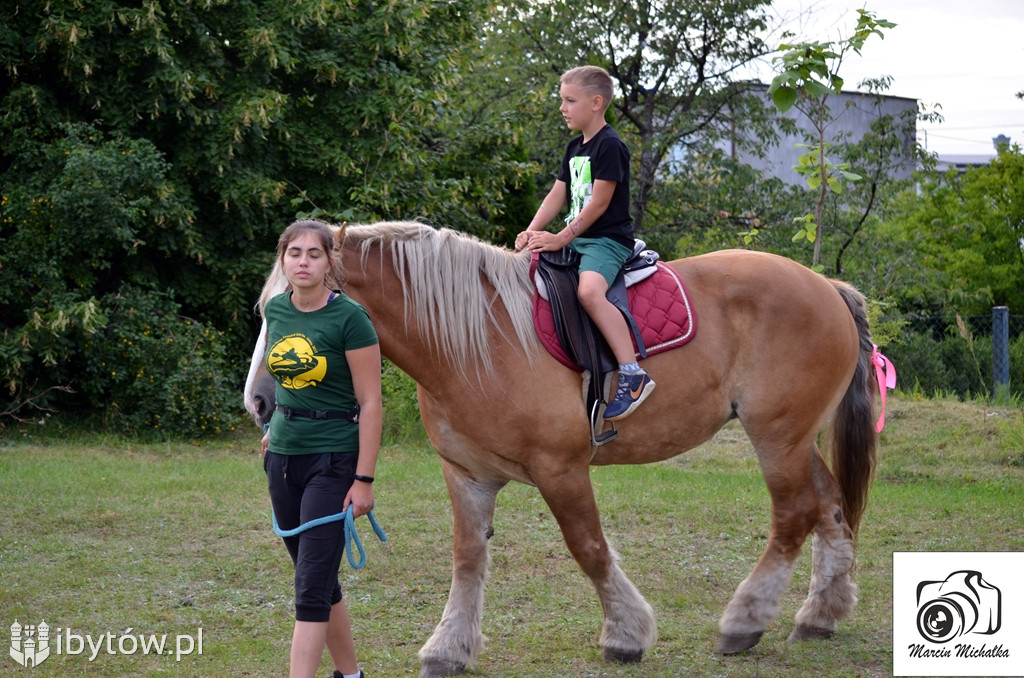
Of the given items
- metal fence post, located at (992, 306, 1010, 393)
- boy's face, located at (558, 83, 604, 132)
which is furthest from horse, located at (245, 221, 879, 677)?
metal fence post, located at (992, 306, 1010, 393)

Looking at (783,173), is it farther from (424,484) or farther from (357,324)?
(357,324)

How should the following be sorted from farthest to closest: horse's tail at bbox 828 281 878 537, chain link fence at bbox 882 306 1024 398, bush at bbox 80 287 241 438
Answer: chain link fence at bbox 882 306 1024 398
bush at bbox 80 287 241 438
horse's tail at bbox 828 281 878 537

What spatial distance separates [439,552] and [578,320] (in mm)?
2443

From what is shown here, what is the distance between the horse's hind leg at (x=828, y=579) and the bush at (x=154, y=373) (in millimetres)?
6969

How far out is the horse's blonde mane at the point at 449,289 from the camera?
381 centimetres

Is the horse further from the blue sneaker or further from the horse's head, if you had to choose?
the blue sneaker

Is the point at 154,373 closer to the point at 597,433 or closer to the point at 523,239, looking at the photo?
the point at 523,239

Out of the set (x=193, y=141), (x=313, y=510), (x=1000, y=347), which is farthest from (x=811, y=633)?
(x=193, y=141)

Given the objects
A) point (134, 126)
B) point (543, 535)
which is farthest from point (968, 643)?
point (134, 126)

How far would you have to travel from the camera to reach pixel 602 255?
405 cm

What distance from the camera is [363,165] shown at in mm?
10961

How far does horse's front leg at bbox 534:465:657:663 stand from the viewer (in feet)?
12.7

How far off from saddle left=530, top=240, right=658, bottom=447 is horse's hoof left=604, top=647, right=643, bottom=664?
902 mm

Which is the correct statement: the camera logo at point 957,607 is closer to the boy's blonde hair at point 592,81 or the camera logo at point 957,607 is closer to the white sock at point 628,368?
the white sock at point 628,368
